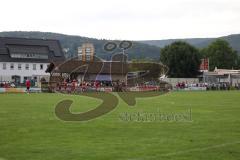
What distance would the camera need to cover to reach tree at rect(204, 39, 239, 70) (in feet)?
504

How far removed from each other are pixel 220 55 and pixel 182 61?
111 ft

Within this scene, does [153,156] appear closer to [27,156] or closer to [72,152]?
[72,152]

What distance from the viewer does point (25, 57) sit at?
119m

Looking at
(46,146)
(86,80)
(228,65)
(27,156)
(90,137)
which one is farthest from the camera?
(228,65)

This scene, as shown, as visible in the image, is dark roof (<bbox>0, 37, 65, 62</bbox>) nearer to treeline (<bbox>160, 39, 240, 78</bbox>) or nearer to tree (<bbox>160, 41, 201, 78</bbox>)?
treeline (<bbox>160, 39, 240, 78</bbox>)

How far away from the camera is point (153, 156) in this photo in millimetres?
12008

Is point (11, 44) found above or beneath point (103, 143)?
above

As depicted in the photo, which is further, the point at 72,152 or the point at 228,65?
the point at 228,65

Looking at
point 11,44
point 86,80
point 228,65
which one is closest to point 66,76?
point 86,80

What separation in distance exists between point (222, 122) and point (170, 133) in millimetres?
5003

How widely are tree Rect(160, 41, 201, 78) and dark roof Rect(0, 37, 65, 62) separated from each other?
85.6 ft

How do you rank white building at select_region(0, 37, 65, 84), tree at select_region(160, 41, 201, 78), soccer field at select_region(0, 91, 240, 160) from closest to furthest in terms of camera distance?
1. soccer field at select_region(0, 91, 240, 160)
2. white building at select_region(0, 37, 65, 84)
3. tree at select_region(160, 41, 201, 78)

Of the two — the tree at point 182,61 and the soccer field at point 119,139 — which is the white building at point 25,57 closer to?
the tree at point 182,61

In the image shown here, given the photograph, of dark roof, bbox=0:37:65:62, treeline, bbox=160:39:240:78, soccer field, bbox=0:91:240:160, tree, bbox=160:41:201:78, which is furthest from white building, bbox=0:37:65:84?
soccer field, bbox=0:91:240:160
